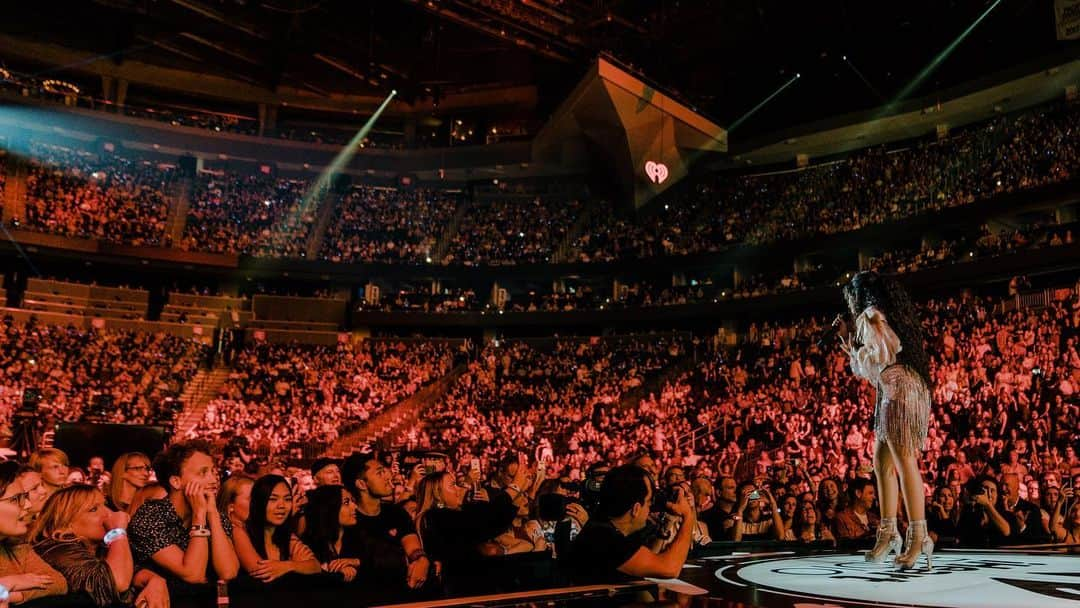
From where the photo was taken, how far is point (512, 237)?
34.1 meters

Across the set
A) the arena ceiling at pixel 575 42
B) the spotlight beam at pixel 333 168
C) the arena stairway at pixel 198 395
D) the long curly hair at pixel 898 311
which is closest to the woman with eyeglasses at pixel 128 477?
the long curly hair at pixel 898 311

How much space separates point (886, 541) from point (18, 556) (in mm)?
4628

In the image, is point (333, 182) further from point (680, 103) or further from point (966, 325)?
point (966, 325)

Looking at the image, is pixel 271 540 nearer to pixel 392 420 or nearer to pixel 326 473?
pixel 326 473

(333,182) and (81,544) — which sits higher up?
(333,182)

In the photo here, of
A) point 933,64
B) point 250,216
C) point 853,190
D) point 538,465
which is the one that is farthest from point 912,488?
point 250,216

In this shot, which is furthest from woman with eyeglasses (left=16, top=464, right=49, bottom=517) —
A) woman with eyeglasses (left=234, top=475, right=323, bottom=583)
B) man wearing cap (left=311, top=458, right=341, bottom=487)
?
man wearing cap (left=311, top=458, right=341, bottom=487)

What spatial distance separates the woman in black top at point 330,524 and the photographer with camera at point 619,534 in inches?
51.4

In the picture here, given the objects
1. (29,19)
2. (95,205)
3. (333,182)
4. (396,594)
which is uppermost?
(29,19)

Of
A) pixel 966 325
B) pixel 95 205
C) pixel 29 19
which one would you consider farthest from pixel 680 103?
pixel 29 19

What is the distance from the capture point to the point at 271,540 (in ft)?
14.6

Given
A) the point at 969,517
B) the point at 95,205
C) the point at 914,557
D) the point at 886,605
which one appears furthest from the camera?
the point at 95,205

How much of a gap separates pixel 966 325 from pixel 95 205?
2774 centimetres

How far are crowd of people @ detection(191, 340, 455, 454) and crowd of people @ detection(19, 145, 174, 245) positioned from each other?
675 centimetres
